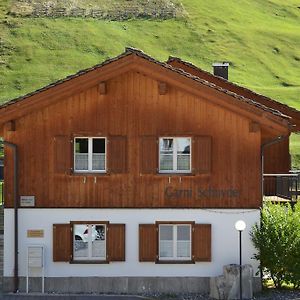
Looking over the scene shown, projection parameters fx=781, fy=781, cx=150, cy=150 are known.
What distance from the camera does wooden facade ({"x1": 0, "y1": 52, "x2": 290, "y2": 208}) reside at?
22000mm

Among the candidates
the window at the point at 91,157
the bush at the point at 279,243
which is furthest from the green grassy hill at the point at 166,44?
the bush at the point at 279,243

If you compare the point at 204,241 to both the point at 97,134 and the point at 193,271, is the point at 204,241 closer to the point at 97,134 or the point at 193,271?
the point at 193,271

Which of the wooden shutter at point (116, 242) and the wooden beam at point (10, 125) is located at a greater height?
the wooden beam at point (10, 125)

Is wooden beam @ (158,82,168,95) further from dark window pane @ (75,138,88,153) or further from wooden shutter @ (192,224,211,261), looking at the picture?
wooden shutter @ (192,224,211,261)

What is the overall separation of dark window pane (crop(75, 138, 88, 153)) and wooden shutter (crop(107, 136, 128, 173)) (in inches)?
28.7

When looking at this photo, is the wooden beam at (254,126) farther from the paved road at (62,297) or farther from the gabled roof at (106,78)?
the paved road at (62,297)

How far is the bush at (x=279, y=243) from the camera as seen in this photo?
21.4 metres

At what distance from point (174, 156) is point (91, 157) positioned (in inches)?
93.1

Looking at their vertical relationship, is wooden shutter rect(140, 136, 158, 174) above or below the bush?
above

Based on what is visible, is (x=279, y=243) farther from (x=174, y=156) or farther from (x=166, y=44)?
(x=166, y=44)

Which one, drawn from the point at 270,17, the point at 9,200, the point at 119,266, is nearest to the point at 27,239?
the point at 9,200

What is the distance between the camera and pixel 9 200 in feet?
72.6

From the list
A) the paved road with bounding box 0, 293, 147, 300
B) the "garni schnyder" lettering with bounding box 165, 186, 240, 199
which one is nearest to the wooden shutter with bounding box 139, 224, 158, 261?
the "garni schnyder" lettering with bounding box 165, 186, 240, 199

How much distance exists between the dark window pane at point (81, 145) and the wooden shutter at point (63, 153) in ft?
1.00
